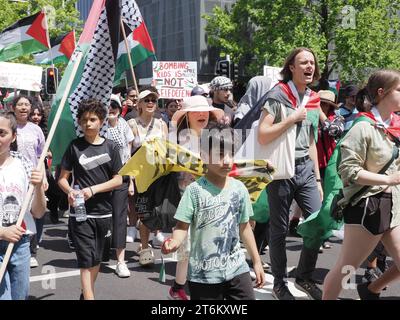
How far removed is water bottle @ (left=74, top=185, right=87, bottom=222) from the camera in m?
4.66

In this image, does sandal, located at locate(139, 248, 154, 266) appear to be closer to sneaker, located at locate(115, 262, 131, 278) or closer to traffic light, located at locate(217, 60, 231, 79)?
sneaker, located at locate(115, 262, 131, 278)

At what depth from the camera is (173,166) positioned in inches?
207

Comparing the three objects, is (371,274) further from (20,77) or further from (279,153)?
(20,77)

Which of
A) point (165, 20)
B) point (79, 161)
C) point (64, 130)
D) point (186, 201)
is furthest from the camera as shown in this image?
point (165, 20)

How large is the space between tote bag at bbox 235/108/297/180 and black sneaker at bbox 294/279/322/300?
37.7 inches

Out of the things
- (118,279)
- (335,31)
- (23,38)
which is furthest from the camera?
(335,31)

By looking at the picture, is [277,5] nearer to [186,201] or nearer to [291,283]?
[291,283]

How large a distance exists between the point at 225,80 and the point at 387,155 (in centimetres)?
441

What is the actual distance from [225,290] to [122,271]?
9.13ft

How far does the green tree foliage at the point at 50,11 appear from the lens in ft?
114

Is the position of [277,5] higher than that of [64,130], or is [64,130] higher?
[277,5]

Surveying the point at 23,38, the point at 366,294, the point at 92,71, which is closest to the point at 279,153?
the point at 366,294

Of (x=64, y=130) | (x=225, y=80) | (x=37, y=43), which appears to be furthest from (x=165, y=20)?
(x=64, y=130)

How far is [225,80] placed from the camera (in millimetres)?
8297
